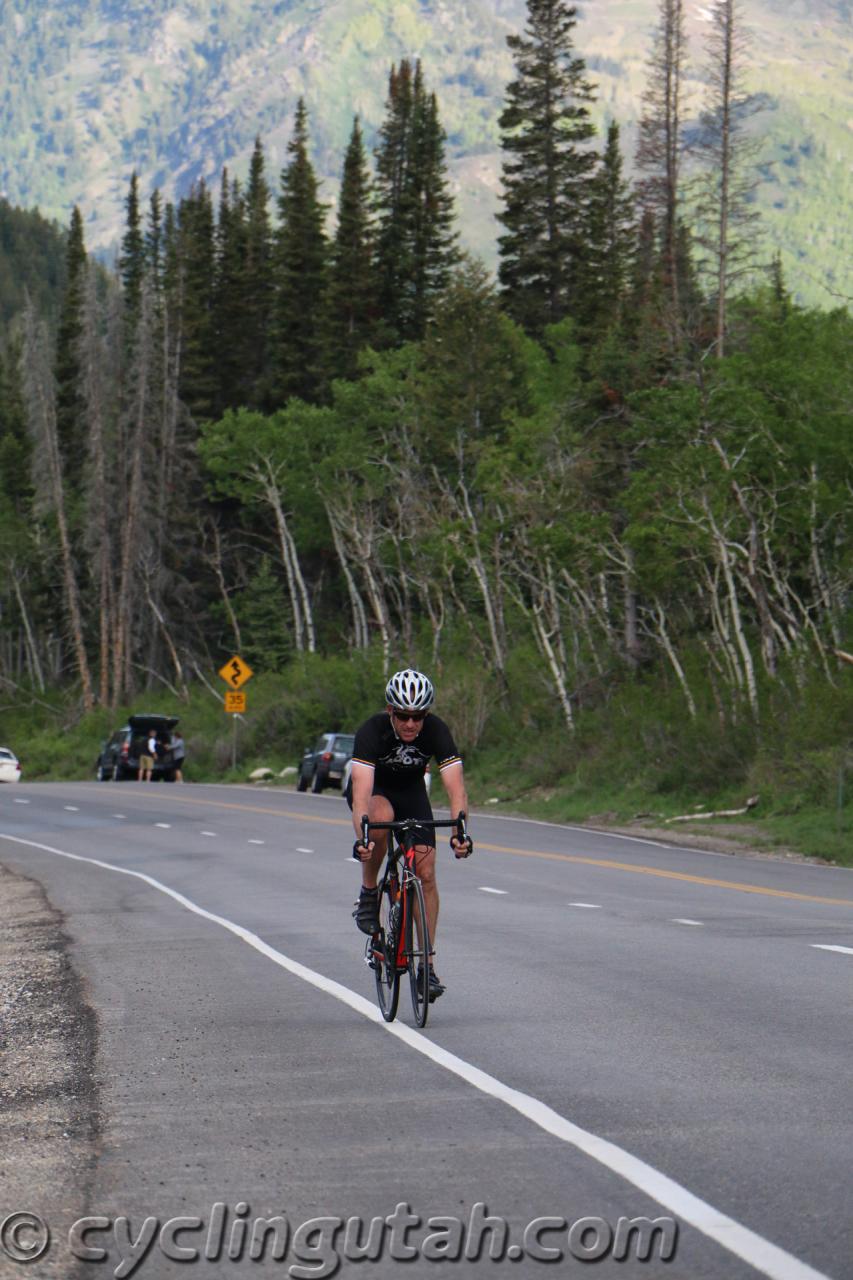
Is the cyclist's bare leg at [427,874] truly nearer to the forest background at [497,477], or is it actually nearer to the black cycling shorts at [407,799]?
the black cycling shorts at [407,799]

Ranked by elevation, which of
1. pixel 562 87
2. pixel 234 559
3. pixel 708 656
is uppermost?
pixel 562 87

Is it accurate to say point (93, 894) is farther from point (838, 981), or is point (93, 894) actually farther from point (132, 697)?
point (132, 697)

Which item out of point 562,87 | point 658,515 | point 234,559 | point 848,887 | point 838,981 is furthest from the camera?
point 234,559

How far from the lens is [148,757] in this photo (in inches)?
2219

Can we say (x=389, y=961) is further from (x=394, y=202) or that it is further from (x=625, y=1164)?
(x=394, y=202)

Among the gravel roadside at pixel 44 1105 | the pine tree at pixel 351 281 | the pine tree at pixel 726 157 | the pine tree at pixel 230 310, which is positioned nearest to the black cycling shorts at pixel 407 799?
the gravel roadside at pixel 44 1105

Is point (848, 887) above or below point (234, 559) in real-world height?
below

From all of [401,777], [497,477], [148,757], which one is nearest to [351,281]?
[148,757]

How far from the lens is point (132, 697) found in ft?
250

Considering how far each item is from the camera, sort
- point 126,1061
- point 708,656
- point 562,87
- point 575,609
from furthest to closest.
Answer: point 562,87 < point 575,609 < point 708,656 < point 126,1061

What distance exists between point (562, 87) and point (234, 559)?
23966 millimetres

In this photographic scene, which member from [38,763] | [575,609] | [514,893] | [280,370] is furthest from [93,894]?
[280,370]

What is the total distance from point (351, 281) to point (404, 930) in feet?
234

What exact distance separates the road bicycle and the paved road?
0.21 metres
